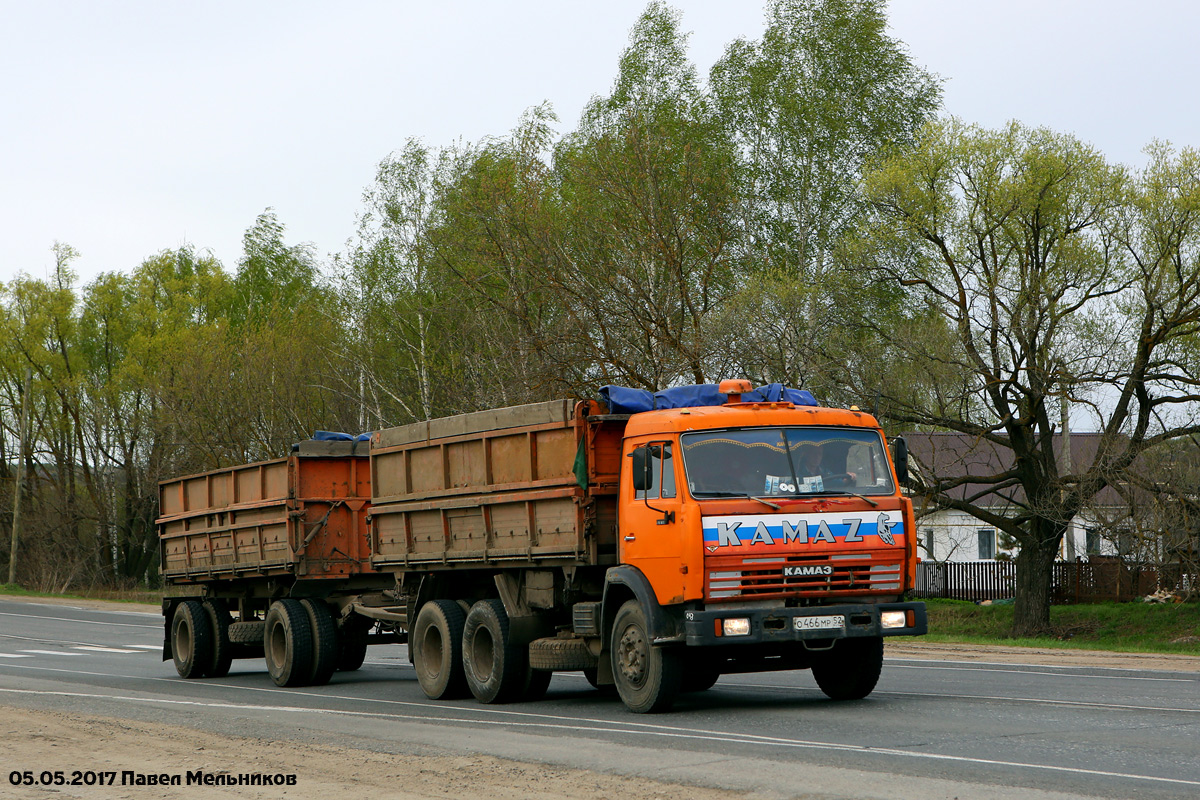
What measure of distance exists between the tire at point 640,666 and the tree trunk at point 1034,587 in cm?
1940

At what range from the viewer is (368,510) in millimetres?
16031

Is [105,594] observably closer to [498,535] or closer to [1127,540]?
[1127,540]

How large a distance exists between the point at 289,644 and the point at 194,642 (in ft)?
9.40

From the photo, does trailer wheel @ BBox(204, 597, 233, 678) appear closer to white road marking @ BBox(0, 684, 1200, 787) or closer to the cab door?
white road marking @ BBox(0, 684, 1200, 787)

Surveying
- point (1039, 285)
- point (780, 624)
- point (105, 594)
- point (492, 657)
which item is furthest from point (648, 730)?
point (105, 594)

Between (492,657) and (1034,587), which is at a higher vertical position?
(492,657)

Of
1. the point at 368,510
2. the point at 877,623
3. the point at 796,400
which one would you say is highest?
the point at 796,400

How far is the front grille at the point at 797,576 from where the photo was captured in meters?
10.9

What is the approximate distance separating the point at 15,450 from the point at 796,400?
57523 mm

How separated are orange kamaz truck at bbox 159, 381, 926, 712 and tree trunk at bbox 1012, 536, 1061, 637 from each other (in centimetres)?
1787

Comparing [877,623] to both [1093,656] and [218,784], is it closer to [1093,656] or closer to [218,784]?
[218,784]

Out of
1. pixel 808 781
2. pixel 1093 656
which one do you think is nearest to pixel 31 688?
pixel 808 781

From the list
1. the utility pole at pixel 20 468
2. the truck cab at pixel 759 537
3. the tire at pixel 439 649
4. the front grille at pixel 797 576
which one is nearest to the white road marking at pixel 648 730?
the tire at pixel 439 649

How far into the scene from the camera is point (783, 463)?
37.3ft
